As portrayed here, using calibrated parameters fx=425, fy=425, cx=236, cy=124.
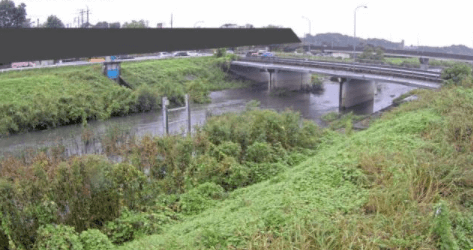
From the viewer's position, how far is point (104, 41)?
9.05 feet

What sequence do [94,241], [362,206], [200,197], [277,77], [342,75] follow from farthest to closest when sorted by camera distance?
[277,77]
[342,75]
[200,197]
[94,241]
[362,206]

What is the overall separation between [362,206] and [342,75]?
25.9m

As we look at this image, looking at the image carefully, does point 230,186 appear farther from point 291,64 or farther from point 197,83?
point 291,64

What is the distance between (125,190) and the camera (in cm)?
841

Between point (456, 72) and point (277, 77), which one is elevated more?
point (456, 72)

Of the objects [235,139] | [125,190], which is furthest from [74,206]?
[235,139]

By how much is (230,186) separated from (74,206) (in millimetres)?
3403

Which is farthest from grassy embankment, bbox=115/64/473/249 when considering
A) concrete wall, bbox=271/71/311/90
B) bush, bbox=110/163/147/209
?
concrete wall, bbox=271/71/311/90

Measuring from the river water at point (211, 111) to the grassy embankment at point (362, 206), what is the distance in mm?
7035

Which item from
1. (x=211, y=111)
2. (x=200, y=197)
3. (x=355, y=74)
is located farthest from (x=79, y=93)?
(x=200, y=197)

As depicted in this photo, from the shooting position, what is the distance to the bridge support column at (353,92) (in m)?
30.9

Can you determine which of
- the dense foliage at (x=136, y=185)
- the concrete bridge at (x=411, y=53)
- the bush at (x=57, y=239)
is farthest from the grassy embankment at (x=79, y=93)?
the concrete bridge at (x=411, y=53)

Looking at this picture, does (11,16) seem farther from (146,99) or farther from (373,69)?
(373,69)

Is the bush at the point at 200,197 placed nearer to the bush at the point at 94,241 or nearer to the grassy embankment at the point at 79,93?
the bush at the point at 94,241
